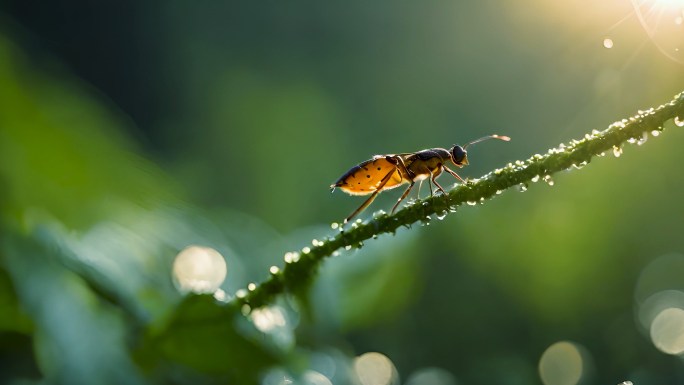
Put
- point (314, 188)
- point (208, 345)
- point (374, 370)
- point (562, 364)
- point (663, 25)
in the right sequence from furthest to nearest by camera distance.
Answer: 1. point (314, 188)
2. point (562, 364)
3. point (374, 370)
4. point (663, 25)
5. point (208, 345)

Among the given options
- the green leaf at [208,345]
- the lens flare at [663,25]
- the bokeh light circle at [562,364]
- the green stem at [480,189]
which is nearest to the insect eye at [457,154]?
the bokeh light circle at [562,364]

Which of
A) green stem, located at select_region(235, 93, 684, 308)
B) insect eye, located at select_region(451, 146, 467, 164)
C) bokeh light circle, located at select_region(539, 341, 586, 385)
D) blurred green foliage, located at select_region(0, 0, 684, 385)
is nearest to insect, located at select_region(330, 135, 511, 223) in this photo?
insect eye, located at select_region(451, 146, 467, 164)

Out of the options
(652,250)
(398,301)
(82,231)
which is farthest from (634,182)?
(82,231)

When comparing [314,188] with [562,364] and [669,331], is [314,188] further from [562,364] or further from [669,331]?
[669,331]

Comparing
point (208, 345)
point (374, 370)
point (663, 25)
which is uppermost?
point (663, 25)

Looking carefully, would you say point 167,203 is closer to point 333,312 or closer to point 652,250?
point 333,312

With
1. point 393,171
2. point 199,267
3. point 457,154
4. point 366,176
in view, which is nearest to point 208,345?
point 199,267
